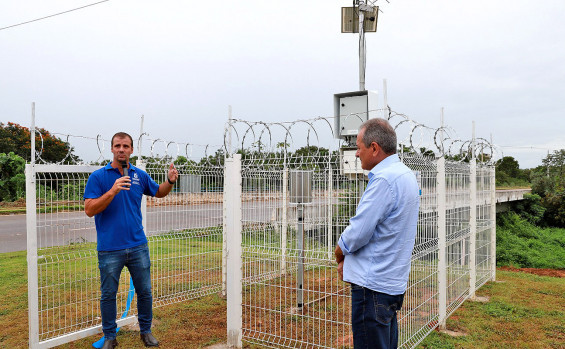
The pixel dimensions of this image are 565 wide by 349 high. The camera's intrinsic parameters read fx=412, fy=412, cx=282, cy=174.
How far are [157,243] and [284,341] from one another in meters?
2.23

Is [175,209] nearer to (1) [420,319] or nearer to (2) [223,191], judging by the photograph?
(2) [223,191]

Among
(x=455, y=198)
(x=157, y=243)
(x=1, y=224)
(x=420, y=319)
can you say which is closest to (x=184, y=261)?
(x=157, y=243)

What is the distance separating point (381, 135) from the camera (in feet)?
8.06

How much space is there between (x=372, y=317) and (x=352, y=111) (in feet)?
8.48

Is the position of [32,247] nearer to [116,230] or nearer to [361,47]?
[116,230]

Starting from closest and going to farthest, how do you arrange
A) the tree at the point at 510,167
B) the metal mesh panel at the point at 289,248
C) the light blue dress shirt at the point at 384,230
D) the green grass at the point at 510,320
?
the light blue dress shirt at the point at 384,230, the metal mesh panel at the point at 289,248, the green grass at the point at 510,320, the tree at the point at 510,167

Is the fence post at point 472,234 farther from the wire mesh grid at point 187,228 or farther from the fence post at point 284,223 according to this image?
the wire mesh grid at point 187,228

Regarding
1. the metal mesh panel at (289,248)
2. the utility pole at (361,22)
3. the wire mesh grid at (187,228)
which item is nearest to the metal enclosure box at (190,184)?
the wire mesh grid at (187,228)

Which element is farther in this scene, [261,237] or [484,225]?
[484,225]

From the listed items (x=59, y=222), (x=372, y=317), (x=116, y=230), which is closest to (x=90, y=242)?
(x=59, y=222)

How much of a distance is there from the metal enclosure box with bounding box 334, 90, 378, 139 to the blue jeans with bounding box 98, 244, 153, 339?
7.90 ft

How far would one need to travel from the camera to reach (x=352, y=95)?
14.6 feet

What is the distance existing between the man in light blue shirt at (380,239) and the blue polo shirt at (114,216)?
2.38 meters

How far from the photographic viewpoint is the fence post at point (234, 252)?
171 inches
